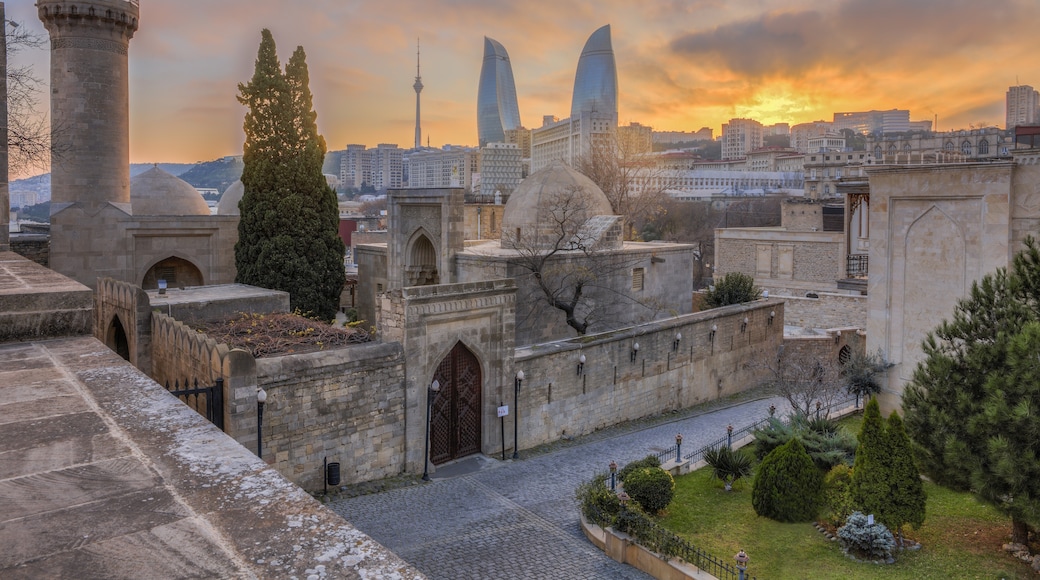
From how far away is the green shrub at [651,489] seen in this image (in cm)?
1277

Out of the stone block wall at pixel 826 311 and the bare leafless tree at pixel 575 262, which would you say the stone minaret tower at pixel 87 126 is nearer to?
the bare leafless tree at pixel 575 262

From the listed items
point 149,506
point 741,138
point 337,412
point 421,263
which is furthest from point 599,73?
point 149,506

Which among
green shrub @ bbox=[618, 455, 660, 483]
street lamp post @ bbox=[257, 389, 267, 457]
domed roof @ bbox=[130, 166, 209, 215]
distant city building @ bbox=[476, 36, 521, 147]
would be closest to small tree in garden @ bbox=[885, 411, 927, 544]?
green shrub @ bbox=[618, 455, 660, 483]

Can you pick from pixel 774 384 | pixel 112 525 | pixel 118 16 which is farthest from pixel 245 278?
pixel 112 525

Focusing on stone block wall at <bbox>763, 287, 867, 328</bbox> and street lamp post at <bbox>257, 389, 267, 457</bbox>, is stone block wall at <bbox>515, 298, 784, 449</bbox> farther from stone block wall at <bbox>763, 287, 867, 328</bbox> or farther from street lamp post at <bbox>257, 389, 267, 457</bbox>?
street lamp post at <bbox>257, 389, 267, 457</bbox>

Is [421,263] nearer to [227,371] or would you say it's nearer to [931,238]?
[227,371]

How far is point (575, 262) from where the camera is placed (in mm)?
23656

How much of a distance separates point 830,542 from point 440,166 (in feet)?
499

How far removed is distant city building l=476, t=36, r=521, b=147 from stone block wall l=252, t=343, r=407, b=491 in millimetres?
145273

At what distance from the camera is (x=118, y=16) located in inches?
931

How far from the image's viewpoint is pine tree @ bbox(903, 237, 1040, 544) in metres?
9.66

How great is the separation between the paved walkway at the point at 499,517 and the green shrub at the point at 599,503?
0.42m

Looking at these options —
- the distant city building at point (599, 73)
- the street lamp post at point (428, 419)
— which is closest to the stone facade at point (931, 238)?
the street lamp post at point (428, 419)

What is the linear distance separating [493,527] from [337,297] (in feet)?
47.5
